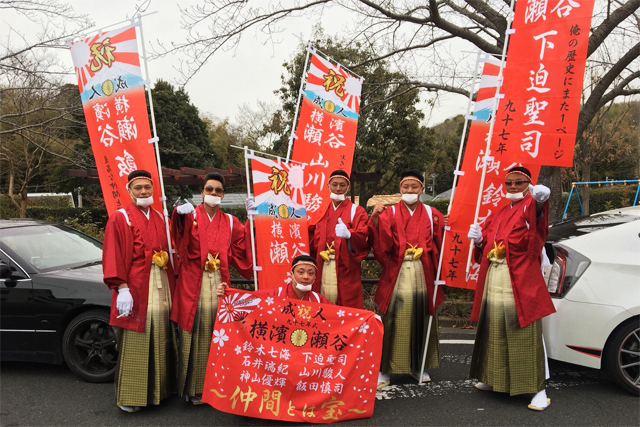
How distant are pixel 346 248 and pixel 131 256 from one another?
176 centimetres

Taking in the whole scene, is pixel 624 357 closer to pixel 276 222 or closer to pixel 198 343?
pixel 276 222

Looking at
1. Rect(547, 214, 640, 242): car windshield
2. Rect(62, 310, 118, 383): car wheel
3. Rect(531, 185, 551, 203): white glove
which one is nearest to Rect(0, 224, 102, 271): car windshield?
Rect(62, 310, 118, 383): car wheel

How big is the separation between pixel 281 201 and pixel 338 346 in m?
1.40

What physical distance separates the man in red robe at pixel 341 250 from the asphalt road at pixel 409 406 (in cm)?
91

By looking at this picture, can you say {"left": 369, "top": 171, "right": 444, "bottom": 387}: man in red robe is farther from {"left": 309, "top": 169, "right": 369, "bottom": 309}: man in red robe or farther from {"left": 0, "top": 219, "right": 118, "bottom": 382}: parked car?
{"left": 0, "top": 219, "right": 118, "bottom": 382}: parked car

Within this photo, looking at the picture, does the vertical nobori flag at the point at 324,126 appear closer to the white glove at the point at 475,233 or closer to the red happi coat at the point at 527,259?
the white glove at the point at 475,233

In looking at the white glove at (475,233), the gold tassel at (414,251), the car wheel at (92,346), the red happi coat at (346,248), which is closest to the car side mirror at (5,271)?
the car wheel at (92,346)

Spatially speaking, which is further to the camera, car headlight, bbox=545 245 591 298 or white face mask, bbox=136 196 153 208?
car headlight, bbox=545 245 591 298

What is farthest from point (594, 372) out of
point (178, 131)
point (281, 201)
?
point (178, 131)

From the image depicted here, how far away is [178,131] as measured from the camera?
19328mm

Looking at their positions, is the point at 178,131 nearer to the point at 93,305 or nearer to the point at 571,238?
the point at 93,305

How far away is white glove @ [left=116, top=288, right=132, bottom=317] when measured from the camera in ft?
10.6

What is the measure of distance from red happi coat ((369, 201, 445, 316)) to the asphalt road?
0.72m

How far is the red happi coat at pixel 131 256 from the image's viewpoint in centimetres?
330
